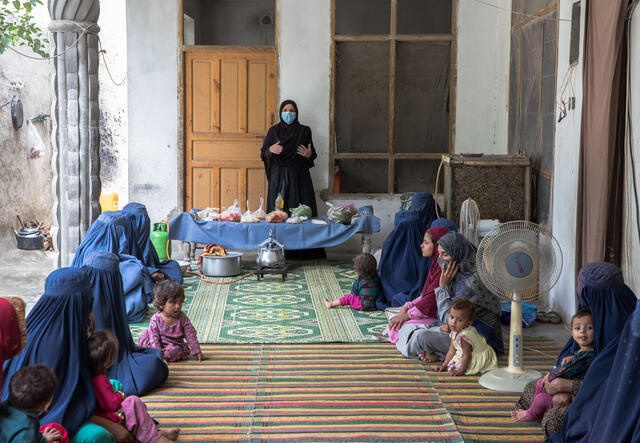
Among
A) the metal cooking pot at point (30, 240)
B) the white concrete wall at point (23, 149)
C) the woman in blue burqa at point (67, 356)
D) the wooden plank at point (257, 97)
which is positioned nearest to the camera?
the woman in blue burqa at point (67, 356)

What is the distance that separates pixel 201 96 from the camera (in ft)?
32.6

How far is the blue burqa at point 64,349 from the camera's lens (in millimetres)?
3383

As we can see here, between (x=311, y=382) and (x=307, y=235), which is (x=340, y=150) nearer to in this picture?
(x=307, y=235)

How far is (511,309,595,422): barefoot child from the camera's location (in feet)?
12.5

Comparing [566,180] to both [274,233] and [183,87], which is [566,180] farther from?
[183,87]

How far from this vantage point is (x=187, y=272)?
830cm

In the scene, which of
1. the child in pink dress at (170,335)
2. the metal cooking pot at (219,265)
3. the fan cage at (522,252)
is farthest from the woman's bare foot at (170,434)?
the metal cooking pot at (219,265)

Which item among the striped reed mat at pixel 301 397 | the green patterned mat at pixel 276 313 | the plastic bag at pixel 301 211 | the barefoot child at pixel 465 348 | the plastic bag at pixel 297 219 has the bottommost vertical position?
the striped reed mat at pixel 301 397

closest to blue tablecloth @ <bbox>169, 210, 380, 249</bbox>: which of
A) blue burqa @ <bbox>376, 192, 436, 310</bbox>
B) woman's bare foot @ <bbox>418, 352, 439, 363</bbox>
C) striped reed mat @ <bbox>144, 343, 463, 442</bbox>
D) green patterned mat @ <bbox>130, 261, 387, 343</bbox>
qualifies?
green patterned mat @ <bbox>130, 261, 387, 343</bbox>

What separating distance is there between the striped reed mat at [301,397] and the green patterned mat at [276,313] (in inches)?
13.6

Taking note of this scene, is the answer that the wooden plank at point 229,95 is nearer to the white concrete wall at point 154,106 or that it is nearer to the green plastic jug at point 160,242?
the white concrete wall at point 154,106

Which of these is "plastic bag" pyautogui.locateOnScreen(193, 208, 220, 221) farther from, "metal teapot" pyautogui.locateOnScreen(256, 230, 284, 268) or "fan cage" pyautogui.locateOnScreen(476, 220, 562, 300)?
"fan cage" pyautogui.locateOnScreen(476, 220, 562, 300)

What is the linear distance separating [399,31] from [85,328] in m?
7.22

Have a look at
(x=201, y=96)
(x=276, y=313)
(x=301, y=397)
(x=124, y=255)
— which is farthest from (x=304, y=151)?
(x=301, y=397)
